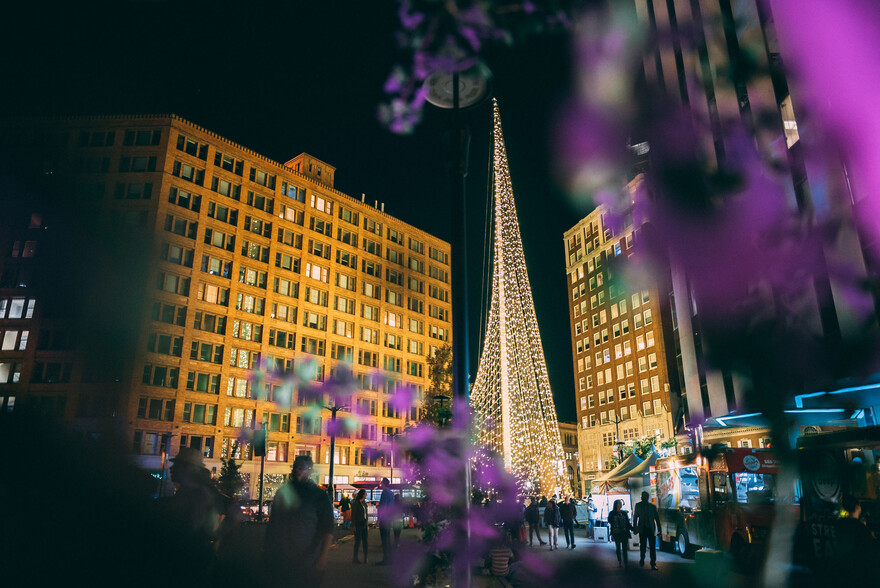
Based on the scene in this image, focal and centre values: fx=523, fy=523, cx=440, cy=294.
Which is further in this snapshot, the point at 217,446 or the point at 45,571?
the point at 217,446

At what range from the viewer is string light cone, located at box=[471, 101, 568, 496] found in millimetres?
25078

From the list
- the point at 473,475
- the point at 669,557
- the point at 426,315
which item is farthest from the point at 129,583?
the point at 426,315

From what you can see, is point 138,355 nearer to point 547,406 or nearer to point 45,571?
point 45,571

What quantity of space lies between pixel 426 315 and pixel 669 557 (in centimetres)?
5926

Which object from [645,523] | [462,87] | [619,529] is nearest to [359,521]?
[619,529]

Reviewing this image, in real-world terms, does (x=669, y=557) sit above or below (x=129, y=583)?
below

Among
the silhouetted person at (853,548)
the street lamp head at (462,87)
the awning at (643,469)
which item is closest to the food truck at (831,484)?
the silhouetted person at (853,548)

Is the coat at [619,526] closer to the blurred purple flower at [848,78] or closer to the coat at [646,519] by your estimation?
the coat at [646,519]

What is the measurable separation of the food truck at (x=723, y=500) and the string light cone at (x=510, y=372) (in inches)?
316

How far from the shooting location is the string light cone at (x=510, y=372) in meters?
25.1

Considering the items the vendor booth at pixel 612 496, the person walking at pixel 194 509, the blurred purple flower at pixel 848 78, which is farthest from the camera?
the vendor booth at pixel 612 496

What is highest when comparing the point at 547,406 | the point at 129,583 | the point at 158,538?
the point at 547,406

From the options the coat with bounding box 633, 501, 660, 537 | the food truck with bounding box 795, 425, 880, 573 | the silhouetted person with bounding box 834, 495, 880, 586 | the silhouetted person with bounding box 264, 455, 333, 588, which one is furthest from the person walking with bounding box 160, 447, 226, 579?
the coat with bounding box 633, 501, 660, 537

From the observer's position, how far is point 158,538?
2.61 meters
